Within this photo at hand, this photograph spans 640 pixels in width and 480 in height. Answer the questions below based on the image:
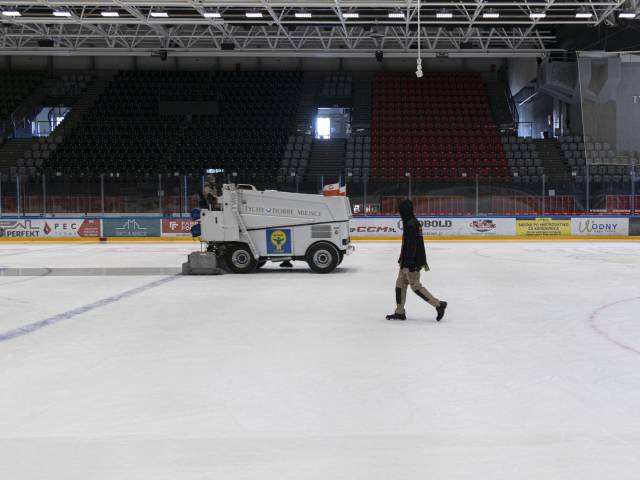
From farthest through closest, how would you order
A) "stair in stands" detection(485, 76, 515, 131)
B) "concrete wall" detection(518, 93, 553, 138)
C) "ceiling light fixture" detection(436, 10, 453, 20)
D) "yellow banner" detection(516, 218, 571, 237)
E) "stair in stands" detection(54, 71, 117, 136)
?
"stair in stands" detection(54, 71, 117, 136) < "stair in stands" detection(485, 76, 515, 131) < "concrete wall" detection(518, 93, 553, 138) < "ceiling light fixture" detection(436, 10, 453, 20) < "yellow banner" detection(516, 218, 571, 237)

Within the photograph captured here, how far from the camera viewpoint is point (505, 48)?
33875 mm

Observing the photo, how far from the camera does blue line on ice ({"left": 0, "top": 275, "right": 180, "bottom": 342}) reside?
7363 millimetres

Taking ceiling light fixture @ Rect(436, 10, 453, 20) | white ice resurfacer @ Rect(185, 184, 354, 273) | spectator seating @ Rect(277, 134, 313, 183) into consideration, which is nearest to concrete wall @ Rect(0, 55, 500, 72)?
spectator seating @ Rect(277, 134, 313, 183)

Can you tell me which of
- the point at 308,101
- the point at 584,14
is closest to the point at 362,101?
the point at 308,101

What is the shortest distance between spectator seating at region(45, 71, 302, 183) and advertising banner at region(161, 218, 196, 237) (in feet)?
20.1

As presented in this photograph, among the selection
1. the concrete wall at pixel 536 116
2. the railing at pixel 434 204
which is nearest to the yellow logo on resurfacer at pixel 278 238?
the railing at pixel 434 204

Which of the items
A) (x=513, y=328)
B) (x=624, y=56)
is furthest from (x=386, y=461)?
(x=624, y=56)

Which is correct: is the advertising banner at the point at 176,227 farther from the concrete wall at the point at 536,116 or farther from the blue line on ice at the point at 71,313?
the concrete wall at the point at 536,116

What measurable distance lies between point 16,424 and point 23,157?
3329 cm

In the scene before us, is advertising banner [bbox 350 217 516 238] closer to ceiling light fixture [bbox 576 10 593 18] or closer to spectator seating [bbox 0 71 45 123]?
ceiling light fixture [bbox 576 10 593 18]

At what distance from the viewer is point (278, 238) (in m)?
13.3

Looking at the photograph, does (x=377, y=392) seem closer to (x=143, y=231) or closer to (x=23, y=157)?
(x=143, y=231)

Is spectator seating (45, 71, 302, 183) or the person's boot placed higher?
spectator seating (45, 71, 302, 183)

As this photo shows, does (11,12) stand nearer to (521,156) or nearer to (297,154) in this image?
(297,154)
